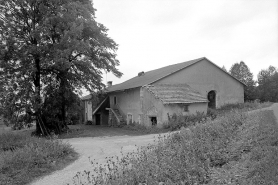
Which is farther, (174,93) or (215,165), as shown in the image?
(174,93)

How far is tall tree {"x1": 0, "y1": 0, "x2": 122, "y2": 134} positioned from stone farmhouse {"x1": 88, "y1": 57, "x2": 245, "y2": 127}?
17.9 feet

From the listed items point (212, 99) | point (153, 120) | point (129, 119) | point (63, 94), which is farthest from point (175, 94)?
point (63, 94)

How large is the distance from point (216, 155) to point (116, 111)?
22.3 m

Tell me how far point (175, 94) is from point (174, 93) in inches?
9.6

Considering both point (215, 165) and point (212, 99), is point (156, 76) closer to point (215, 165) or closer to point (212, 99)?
point (212, 99)

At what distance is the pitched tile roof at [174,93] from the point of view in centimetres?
2003

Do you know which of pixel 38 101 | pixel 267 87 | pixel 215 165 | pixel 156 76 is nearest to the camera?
pixel 215 165

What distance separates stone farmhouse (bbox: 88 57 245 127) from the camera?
20.3 meters

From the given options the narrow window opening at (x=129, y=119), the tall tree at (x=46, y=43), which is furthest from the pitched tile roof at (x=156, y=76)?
the tall tree at (x=46, y=43)

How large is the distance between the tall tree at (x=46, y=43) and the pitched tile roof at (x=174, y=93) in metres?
5.81

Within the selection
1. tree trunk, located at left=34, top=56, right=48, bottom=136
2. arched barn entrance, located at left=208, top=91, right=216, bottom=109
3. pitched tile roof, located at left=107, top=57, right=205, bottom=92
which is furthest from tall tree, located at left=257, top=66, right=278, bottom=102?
tree trunk, located at left=34, top=56, right=48, bottom=136

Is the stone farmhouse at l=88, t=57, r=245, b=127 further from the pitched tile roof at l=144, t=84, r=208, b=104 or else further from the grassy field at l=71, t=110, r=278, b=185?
the grassy field at l=71, t=110, r=278, b=185

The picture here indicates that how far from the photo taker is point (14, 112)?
1783 centimetres

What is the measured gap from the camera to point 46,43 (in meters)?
18.4
